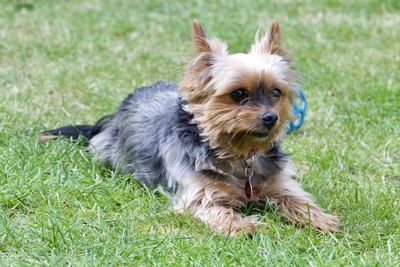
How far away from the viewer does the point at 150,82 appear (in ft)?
29.6

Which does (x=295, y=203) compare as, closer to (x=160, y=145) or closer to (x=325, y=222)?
(x=325, y=222)

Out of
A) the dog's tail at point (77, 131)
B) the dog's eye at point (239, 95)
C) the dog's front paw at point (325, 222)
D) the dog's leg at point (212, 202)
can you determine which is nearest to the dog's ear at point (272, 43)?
the dog's eye at point (239, 95)

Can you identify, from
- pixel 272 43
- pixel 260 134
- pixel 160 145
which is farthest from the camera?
pixel 160 145

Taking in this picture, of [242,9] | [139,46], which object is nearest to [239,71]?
[139,46]

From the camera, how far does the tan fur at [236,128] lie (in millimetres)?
5398

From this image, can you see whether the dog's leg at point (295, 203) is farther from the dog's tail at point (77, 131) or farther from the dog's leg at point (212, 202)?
the dog's tail at point (77, 131)

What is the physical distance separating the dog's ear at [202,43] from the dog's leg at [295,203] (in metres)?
1.02

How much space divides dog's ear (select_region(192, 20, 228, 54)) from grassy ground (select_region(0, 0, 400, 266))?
162 mm

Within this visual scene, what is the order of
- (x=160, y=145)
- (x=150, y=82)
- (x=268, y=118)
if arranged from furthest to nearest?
(x=150, y=82) < (x=160, y=145) < (x=268, y=118)

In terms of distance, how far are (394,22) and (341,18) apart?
0.76m

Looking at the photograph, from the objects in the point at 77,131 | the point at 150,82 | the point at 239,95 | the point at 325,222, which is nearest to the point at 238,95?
the point at 239,95

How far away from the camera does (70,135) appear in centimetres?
709

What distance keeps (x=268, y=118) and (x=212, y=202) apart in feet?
2.44

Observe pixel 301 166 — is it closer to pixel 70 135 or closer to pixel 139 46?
pixel 70 135
